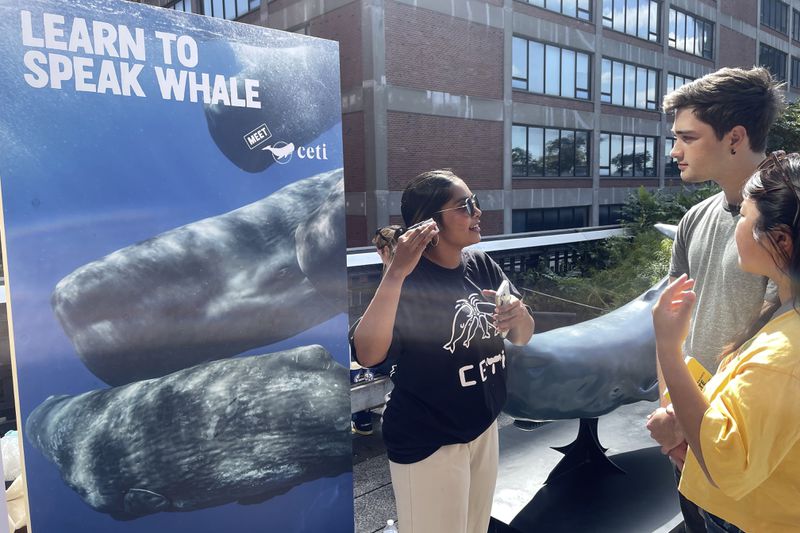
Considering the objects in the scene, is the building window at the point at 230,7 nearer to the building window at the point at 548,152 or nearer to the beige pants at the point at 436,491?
the building window at the point at 548,152

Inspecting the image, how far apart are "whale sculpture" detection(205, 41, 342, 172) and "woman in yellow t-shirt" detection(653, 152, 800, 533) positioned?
6.51 feet

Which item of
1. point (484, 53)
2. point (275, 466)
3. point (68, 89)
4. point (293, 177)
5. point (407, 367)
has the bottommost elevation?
point (275, 466)

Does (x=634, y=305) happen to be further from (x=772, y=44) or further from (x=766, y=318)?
(x=772, y=44)

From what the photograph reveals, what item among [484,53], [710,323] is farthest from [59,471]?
[484,53]

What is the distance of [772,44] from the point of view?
29.8 meters

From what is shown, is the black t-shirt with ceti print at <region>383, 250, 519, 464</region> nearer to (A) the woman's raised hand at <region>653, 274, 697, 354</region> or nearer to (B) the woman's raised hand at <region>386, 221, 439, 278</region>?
(B) the woman's raised hand at <region>386, 221, 439, 278</region>

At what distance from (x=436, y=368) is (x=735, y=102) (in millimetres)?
1431

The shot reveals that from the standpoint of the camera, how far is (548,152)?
66.5ft

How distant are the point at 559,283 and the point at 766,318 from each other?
49.5 ft

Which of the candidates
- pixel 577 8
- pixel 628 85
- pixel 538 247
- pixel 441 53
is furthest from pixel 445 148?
pixel 628 85

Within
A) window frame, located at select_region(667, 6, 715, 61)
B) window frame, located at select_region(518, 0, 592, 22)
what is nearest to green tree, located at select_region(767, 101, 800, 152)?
window frame, located at select_region(518, 0, 592, 22)

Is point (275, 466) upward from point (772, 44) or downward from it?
downward

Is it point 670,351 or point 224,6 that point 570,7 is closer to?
point 224,6

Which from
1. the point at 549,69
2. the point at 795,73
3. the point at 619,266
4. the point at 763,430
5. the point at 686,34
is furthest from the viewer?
the point at 795,73
